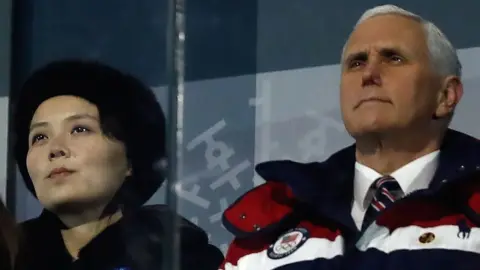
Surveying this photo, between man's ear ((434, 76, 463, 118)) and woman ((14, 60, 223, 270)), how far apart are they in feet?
1.24

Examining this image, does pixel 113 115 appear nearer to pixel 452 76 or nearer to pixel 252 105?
pixel 252 105

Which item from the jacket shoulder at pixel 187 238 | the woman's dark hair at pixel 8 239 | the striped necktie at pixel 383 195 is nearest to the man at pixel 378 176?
the striped necktie at pixel 383 195

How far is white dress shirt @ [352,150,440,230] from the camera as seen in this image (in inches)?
41.1

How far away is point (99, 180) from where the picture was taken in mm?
1328

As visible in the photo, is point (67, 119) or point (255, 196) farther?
point (67, 119)

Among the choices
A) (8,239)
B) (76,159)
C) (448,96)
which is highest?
(448,96)

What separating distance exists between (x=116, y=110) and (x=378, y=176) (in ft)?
1.47

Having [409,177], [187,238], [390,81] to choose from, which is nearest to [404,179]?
[409,177]

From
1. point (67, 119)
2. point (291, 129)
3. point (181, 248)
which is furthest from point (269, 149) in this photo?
point (67, 119)

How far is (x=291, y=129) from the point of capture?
4.22ft

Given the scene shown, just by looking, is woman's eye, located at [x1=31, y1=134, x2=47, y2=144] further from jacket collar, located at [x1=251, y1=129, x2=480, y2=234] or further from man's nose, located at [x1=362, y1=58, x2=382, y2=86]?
man's nose, located at [x1=362, y1=58, x2=382, y2=86]

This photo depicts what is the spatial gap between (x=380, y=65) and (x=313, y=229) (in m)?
0.20

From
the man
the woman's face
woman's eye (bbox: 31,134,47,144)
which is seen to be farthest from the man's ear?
woman's eye (bbox: 31,134,47,144)

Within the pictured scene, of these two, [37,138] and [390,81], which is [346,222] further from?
[37,138]
